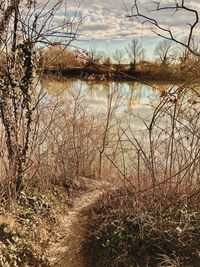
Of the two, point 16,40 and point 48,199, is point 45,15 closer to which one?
point 16,40

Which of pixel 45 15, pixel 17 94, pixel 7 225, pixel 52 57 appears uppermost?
pixel 45 15

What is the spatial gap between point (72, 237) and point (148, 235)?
163 centimetres

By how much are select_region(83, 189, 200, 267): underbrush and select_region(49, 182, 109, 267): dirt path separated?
0.20m

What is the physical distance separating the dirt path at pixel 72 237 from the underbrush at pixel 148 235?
20cm

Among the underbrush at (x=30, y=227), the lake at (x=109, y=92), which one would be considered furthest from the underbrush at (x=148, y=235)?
the lake at (x=109, y=92)

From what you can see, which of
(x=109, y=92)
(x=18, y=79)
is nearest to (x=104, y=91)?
(x=109, y=92)

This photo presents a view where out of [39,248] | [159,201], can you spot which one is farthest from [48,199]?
[159,201]

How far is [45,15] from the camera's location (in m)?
7.79

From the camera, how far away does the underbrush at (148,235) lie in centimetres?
649

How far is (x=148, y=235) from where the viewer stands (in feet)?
22.3

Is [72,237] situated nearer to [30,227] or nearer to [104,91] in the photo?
[30,227]

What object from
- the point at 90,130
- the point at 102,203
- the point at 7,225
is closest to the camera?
the point at 7,225

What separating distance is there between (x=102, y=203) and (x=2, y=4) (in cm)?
405

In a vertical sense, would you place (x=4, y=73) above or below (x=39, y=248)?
above
